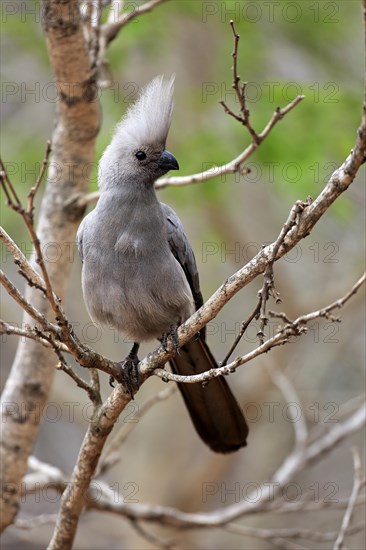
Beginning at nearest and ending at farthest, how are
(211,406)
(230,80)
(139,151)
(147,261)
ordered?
(147,261) → (211,406) → (139,151) → (230,80)

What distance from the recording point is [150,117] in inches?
178

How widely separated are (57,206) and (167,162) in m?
0.98

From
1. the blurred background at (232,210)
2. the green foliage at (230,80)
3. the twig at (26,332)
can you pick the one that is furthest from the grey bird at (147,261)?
the green foliage at (230,80)

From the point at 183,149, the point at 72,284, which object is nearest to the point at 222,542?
the point at 72,284

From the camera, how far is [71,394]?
866 centimetres

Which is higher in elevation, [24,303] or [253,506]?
[253,506]

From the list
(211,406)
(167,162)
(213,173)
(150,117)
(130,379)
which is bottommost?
(130,379)

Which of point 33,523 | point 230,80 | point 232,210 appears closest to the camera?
point 33,523

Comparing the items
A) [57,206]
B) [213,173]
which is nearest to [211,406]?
[213,173]

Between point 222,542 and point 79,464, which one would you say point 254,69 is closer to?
point 79,464

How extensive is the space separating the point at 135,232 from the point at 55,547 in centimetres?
181

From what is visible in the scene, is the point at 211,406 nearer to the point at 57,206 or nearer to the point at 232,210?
the point at 57,206

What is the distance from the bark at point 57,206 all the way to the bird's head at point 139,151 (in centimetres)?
48

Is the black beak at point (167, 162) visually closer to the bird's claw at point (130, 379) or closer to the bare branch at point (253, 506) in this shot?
the bird's claw at point (130, 379)
